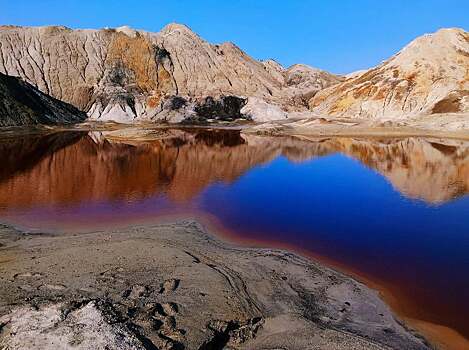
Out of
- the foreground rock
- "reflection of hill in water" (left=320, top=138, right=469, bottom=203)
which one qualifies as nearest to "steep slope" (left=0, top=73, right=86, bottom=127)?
"reflection of hill in water" (left=320, top=138, right=469, bottom=203)

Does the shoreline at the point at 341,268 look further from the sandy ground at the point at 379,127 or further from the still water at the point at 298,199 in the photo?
the sandy ground at the point at 379,127

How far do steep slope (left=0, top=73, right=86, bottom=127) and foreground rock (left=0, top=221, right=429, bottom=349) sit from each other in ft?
212

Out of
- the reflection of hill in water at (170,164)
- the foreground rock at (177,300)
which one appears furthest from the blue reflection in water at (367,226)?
the reflection of hill in water at (170,164)

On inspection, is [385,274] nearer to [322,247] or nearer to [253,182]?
[322,247]

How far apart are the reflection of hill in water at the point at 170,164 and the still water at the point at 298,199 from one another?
0.44 ft

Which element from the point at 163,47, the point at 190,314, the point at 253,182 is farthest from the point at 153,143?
the point at 163,47

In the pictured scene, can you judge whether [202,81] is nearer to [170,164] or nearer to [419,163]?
[170,164]

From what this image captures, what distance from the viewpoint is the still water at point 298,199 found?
17.8 metres

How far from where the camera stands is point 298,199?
95.7ft

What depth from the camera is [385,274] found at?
55.3 ft

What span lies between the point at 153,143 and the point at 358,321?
165 ft

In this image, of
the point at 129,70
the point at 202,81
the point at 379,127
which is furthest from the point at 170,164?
the point at 202,81

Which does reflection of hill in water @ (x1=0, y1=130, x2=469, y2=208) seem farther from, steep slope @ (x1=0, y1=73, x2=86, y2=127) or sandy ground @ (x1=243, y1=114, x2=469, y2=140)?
steep slope @ (x1=0, y1=73, x2=86, y2=127)

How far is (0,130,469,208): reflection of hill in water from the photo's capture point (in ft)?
99.3
